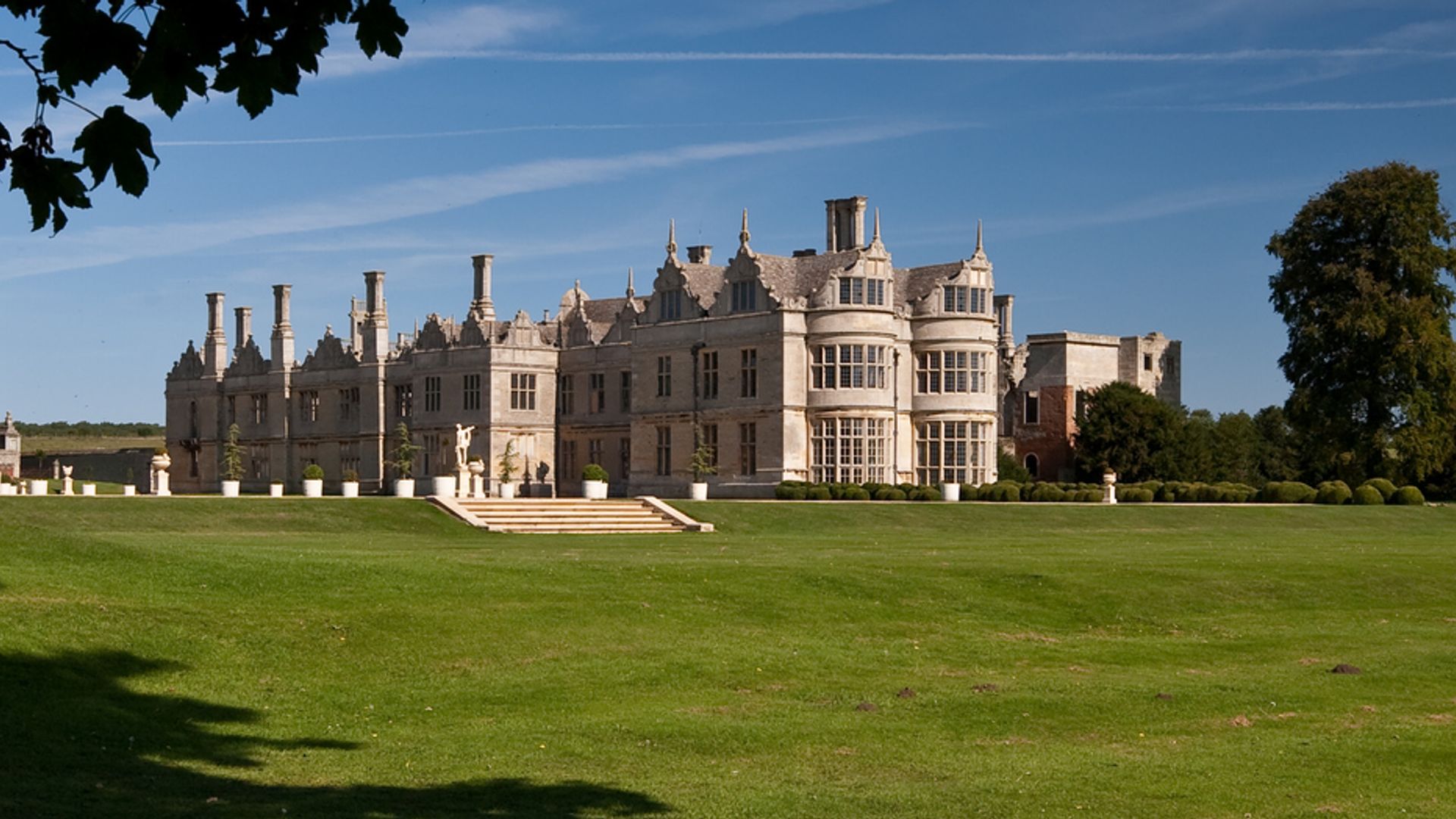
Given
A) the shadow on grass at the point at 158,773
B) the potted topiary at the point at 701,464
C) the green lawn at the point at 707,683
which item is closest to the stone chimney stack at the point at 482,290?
the potted topiary at the point at 701,464

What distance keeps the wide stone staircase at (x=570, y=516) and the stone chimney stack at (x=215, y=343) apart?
44.0 metres

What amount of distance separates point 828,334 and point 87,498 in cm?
2783

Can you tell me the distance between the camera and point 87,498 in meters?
46.9

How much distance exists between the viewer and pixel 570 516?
50062mm

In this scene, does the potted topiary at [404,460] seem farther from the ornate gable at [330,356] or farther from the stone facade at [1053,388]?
the stone facade at [1053,388]

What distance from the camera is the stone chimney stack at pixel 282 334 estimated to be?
8856 centimetres

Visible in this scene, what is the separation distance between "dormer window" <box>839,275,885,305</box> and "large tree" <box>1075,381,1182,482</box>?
1959 cm

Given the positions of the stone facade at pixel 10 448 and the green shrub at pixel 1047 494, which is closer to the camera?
the green shrub at pixel 1047 494

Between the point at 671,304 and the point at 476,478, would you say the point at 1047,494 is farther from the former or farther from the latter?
the point at 476,478

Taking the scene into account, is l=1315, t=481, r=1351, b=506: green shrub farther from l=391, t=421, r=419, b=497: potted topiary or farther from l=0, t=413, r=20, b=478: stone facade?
l=0, t=413, r=20, b=478: stone facade

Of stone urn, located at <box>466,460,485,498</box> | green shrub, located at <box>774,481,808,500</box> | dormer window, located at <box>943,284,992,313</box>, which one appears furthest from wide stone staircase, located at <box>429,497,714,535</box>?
dormer window, located at <box>943,284,992,313</box>

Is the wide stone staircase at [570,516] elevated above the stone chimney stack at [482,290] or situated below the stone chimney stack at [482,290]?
below

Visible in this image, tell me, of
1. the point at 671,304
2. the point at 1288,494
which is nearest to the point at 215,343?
the point at 671,304

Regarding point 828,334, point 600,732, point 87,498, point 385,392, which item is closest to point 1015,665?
point 600,732
